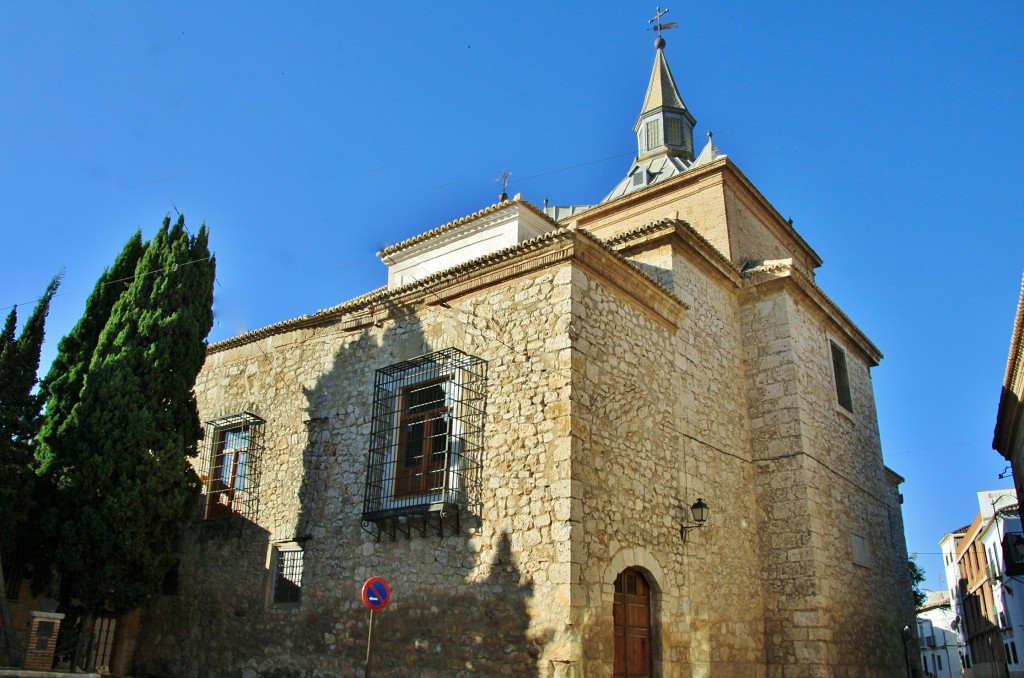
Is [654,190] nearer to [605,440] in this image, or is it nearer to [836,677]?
[605,440]

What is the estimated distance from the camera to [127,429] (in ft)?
32.7

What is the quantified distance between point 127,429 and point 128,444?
0.63ft

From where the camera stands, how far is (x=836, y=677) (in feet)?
34.2

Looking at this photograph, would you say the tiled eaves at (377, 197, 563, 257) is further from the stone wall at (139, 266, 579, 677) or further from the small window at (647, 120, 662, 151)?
the small window at (647, 120, 662, 151)

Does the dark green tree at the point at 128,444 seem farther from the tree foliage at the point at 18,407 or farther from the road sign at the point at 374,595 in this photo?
the road sign at the point at 374,595

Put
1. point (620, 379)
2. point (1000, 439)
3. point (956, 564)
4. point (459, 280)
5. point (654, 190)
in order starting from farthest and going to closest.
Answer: point (956, 564), point (1000, 439), point (654, 190), point (459, 280), point (620, 379)

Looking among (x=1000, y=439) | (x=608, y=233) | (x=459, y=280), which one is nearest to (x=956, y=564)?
(x=1000, y=439)

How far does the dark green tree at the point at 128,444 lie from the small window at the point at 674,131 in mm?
13825

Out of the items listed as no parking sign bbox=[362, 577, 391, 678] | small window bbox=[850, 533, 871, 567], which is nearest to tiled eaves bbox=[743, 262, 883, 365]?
small window bbox=[850, 533, 871, 567]

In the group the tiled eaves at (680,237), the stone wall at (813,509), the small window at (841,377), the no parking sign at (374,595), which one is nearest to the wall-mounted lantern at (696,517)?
the stone wall at (813,509)

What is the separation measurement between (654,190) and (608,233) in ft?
4.53

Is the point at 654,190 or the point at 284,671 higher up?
the point at 654,190

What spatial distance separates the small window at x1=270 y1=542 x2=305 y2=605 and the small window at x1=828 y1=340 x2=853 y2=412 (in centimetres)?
940

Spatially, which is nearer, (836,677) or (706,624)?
(706,624)
